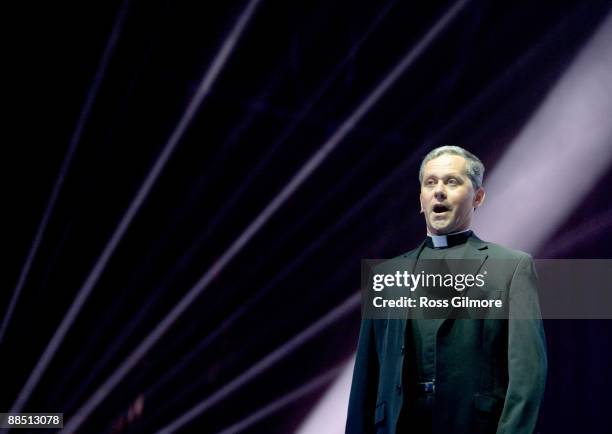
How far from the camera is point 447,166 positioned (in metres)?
2.46

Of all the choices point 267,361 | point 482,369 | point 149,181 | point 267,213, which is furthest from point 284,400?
point 482,369

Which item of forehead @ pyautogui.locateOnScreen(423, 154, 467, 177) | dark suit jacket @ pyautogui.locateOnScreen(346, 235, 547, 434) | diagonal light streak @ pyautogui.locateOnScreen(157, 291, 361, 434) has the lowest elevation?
dark suit jacket @ pyautogui.locateOnScreen(346, 235, 547, 434)

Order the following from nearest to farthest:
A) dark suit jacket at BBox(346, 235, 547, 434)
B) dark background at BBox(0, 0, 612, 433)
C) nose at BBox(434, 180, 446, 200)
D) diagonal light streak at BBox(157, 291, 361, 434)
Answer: dark suit jacket at BBox(346, 235, 547, 434) → nose at BBox(434, 180, 446, 200) → dark background at BBox(0, 0, 612, 433) → diagonal light streak at BBox(157, 291, 361, 434)

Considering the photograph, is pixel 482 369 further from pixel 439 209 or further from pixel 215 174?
pixel 215 174

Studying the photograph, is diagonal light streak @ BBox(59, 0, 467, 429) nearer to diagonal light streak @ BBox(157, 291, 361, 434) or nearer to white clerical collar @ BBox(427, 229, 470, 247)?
diagonal light streak @ BBox(157, 291, 361, 434)

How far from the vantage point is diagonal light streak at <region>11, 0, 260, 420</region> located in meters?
4.39

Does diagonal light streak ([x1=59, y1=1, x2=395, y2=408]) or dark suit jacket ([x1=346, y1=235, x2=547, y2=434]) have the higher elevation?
diagonal light streak ([x1=59, y1=1, x2=395, y2=408])

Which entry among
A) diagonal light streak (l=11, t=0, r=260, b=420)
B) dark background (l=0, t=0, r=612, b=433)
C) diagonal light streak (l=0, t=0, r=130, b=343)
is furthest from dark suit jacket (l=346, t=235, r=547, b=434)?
diagonal light streak (l=0, t=0, r=130, b=343)

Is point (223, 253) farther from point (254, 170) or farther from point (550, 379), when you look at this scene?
point (550, 379)

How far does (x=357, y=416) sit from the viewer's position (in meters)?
2.44

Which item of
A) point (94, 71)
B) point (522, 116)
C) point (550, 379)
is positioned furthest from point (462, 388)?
point (94, 71)

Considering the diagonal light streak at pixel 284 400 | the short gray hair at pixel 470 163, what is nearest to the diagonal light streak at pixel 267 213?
the diagonal light streak at pixel 284 400

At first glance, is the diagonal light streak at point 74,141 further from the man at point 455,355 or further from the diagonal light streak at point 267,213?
the man at point 455,355

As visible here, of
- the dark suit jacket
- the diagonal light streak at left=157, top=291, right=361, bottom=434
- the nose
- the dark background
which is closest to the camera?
the dark suit jacket
